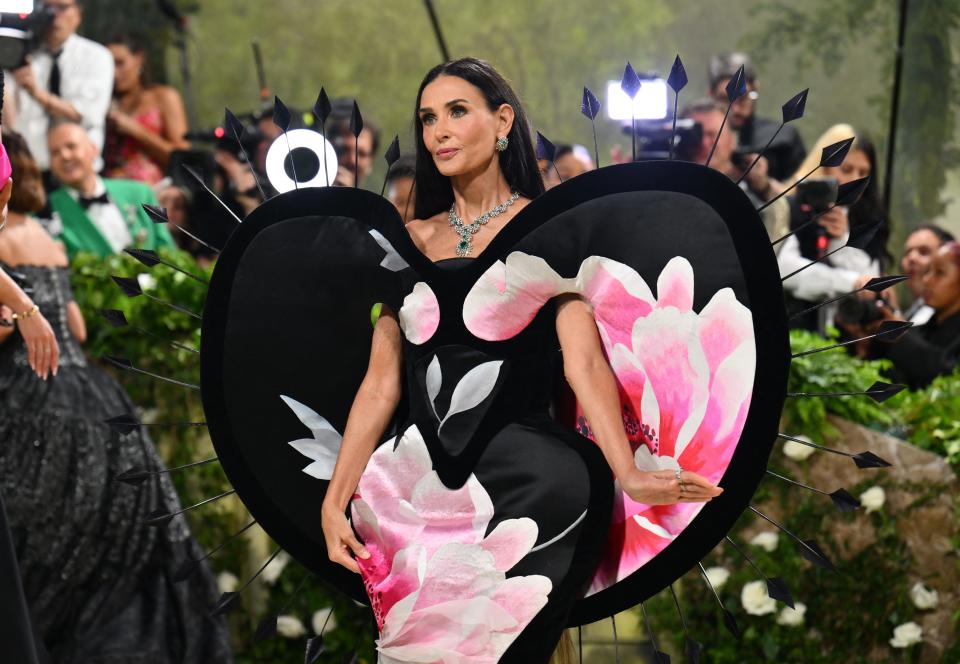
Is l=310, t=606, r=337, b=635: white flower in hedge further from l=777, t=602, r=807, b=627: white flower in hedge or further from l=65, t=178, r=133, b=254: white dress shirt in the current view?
l=65, t=178, r=133, b=254: white dress shirt

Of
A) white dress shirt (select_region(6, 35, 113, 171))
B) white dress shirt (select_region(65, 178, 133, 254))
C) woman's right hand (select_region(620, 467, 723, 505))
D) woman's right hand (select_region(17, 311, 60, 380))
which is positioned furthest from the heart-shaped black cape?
white dress shirt (select_region(6, 35, 113, 171))

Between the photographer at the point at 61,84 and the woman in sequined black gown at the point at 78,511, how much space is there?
1.64 metres

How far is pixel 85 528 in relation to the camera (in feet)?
13.3

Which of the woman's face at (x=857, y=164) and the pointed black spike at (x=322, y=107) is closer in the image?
the pointed black spike at (x=322, y=107)

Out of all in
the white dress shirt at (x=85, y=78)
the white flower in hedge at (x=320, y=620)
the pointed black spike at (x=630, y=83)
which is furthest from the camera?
the white dress shirt at (x=85, y=78)

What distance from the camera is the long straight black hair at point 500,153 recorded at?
2574mm

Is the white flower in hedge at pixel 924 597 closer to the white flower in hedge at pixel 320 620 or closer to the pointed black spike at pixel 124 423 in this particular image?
the white flower in hedge at pixel 320 620

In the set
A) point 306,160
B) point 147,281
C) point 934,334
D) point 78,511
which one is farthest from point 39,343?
point 934,334

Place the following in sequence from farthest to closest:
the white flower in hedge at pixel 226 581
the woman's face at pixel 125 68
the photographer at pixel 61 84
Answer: the woman's face at pixel 125 68 → the photographer at pixel 61 84 → the white flower in hedge at pixel 226 581

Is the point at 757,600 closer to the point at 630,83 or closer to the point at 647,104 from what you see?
the point at 647,104

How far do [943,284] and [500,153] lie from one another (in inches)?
106

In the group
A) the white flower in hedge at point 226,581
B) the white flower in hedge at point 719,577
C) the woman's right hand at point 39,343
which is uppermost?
the woman's right hand at point 39,343

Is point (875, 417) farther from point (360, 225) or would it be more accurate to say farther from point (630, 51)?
point (630, 51)

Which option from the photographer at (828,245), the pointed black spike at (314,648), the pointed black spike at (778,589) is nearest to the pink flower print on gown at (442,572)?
the pointed black spike at (314,648)
